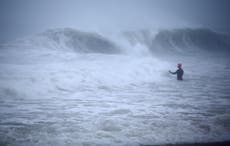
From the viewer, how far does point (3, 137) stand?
9.04 feet

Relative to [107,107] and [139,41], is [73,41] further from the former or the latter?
[107,107]

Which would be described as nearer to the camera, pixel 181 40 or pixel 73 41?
pixel 73 41

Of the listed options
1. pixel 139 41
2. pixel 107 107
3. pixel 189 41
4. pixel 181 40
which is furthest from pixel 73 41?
pixel 189 41

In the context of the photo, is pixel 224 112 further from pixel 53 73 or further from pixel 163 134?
pixel 53 73

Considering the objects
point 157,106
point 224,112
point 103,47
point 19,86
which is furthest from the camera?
point 103,47

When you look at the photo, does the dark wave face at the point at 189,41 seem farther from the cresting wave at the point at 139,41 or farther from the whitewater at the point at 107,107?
the whitewater at the point at 107,107

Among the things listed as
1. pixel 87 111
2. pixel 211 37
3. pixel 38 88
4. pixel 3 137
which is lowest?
pixel 3 137

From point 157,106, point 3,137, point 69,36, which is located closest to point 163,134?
point 157,106

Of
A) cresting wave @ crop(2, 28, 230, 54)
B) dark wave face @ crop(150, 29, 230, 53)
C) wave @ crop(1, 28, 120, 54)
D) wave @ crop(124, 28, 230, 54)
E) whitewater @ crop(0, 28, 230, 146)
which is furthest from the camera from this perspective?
dark wave face @ crop(150, 29, 230, 53)

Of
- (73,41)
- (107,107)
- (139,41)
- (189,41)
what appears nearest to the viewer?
(107,107)

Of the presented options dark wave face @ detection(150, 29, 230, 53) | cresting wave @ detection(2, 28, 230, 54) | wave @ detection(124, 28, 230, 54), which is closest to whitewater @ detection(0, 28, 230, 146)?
cresting wave @ detection(2, 28, 230, 54)

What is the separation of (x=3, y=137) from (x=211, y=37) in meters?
27.1

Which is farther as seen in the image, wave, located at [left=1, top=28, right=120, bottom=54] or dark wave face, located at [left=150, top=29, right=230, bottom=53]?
dark wave face, located at [left=150, top=29, right=230, bottom=53]

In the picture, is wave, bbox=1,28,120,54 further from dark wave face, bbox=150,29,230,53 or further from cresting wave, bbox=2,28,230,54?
dark wave face, bbox=150,29,230,53
